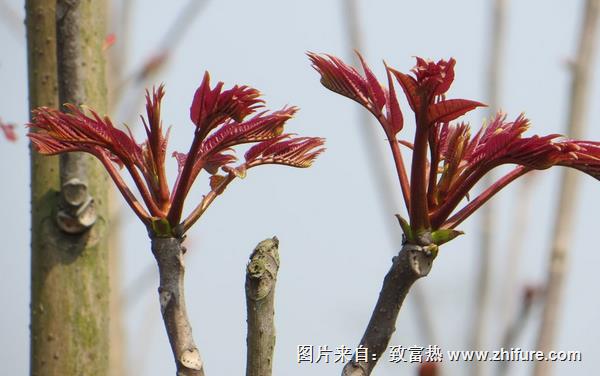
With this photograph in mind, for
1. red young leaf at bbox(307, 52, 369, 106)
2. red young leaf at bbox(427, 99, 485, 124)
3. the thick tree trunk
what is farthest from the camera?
the thick tree trunk

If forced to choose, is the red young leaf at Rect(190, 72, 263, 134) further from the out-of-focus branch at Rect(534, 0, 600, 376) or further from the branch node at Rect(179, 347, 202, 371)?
the out-of-focus branch at Rect(534, 0, 600, 376)

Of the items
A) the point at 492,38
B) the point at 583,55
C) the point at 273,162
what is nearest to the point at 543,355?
the point at 583,55

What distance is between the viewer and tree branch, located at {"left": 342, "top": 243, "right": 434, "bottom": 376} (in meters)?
0.90

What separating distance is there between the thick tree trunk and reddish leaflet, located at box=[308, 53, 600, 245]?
621 mm

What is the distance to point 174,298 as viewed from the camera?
939mm

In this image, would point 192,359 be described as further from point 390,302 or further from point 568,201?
point 568,201

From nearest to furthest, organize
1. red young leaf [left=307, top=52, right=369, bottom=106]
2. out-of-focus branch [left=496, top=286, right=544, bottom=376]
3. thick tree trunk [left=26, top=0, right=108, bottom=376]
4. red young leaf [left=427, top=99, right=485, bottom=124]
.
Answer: red young leaf [left=427, top=99, right=485, bottom=124] → red young leaf [left=307, top=52, right=369, bottom=106] → thick tree trunk [left=26, top=0, right=108, bottom=376] → out-of-focus branch [left=496, top=286, right=544, bottom=376]

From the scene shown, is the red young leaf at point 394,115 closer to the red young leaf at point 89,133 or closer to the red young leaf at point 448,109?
the red young leaf at point 448,109

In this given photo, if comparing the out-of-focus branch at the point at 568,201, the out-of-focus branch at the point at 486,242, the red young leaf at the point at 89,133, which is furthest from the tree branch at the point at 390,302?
the out-of-focus branch at the point at 486,242

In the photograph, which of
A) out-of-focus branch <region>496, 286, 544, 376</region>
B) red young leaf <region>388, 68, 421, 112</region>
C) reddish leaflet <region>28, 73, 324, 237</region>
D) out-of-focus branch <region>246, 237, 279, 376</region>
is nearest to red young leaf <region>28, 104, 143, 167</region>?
reddish leaflet <region>28, 73, 324, 237</region>

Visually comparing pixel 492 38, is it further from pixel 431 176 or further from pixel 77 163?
pixel 431 176

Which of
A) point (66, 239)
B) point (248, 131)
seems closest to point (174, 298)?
point (248, 131)

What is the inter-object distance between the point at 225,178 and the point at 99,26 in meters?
0.67

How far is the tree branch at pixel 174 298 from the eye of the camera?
3.01 ft
